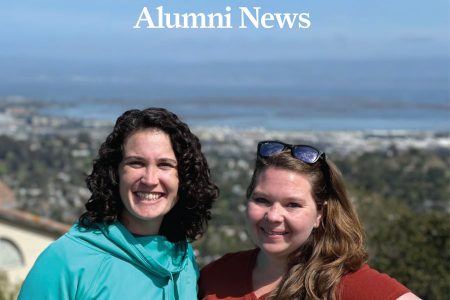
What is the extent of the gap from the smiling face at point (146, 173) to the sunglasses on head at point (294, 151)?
0.40 meters

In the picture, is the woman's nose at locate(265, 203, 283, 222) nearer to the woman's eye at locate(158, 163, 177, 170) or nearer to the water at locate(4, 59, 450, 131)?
the woman's eye at locate(158, 163, 177, 170)

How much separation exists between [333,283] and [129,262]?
34.5 inches

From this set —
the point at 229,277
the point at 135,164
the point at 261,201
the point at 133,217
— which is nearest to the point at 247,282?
the point at 229,277

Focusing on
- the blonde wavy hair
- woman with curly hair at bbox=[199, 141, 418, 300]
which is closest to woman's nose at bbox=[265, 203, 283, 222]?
woman with curly hair at bbox=[199, 141, 418, 300]

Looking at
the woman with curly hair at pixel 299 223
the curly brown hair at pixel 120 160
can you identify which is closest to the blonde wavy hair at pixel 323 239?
the woman with curly hair at pixel 299 223

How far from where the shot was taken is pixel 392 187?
30.1 m


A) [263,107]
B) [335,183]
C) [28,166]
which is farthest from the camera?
[263,107]

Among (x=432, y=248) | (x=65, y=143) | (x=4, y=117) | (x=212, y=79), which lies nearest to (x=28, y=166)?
(x=65, y=143)

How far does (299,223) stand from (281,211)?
0.31 feet

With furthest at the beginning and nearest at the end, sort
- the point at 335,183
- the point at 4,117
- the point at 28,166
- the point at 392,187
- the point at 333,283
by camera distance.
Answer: the point at 4,117 < the point at 28,166 < the point at 392,187 < the point at 335,183 < the point at 333,283

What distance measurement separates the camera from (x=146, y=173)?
3.54 m

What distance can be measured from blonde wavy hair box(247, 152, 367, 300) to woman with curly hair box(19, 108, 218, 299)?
0.36 meters

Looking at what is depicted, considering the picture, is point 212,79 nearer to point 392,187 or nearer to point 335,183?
point 392,187

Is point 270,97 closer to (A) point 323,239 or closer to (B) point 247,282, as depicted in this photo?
(B) point 247,282
